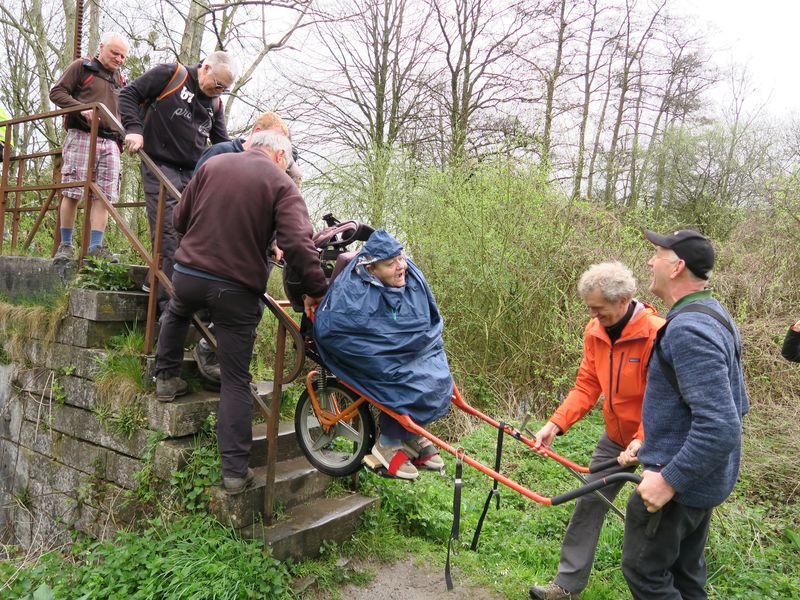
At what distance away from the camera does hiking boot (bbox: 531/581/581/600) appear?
3.45m

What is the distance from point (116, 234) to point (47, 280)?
438 cm

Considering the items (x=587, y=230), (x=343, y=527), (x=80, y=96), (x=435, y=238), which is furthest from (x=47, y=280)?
(x=587, y=230)

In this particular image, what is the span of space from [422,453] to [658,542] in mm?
1231

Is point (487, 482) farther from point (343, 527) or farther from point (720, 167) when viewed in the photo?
point (720, 167)

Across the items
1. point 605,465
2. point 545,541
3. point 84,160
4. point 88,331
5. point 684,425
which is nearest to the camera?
point 684,425

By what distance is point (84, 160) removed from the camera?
4.93 meters

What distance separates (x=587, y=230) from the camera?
783cm

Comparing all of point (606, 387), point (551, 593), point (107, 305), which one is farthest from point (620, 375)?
point (107, 305)

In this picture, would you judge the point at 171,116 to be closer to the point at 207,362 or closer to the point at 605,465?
the point at 207,362

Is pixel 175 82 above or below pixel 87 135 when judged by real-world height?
above

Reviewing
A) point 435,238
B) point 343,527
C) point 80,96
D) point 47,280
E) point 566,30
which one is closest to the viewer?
point 343,527

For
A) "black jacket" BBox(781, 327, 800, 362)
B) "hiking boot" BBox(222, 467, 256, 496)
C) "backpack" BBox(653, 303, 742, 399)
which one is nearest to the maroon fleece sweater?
"hiking boot" BBox(222, 467, 256, 496)

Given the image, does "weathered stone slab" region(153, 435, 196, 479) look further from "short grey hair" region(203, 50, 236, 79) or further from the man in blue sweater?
"short grey hair" region(203, 50, 236, 79)

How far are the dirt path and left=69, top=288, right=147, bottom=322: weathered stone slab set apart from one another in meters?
2.37
